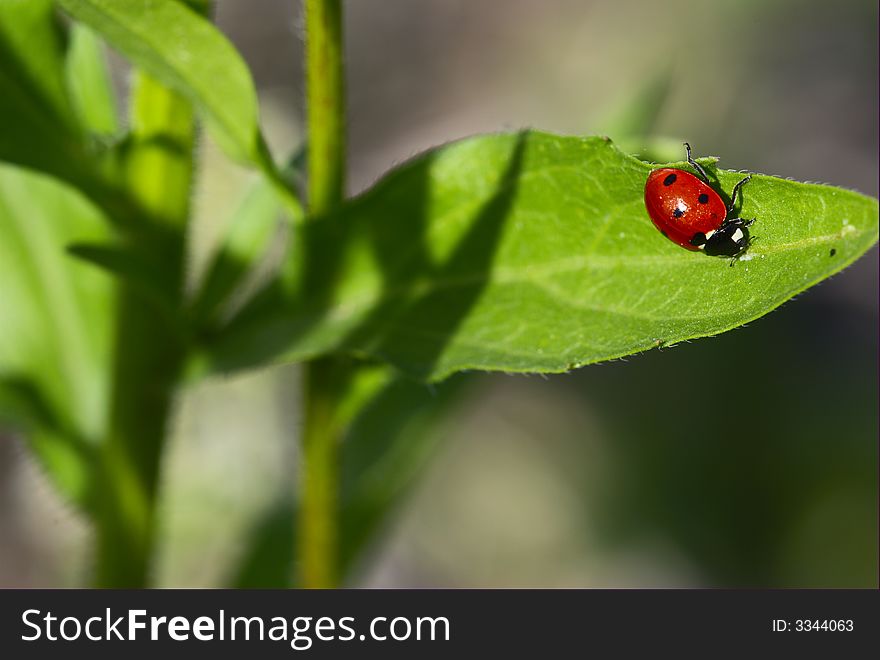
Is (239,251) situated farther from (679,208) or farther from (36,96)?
(679,208)

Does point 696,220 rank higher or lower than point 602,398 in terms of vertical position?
lower

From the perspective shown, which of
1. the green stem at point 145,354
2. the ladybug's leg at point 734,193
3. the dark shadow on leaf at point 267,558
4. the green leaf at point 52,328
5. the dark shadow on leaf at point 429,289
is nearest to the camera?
the ladybug's leg at point 734,193

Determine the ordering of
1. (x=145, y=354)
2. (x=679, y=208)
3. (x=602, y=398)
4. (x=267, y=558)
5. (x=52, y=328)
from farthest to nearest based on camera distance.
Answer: (x=602, y=398)
(x=267, y=558)
(x=52, y=328)
(x=145, y=354)
(x=679, y=208)

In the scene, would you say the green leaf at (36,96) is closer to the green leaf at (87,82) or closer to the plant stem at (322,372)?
the green leaf at (87,82)

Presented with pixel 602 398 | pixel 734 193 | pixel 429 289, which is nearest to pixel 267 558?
pixel 429 289

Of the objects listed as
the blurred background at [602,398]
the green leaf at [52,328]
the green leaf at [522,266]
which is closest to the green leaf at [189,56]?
the green leaf at [522,266]

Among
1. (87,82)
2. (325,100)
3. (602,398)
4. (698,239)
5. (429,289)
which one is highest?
(602,398)
